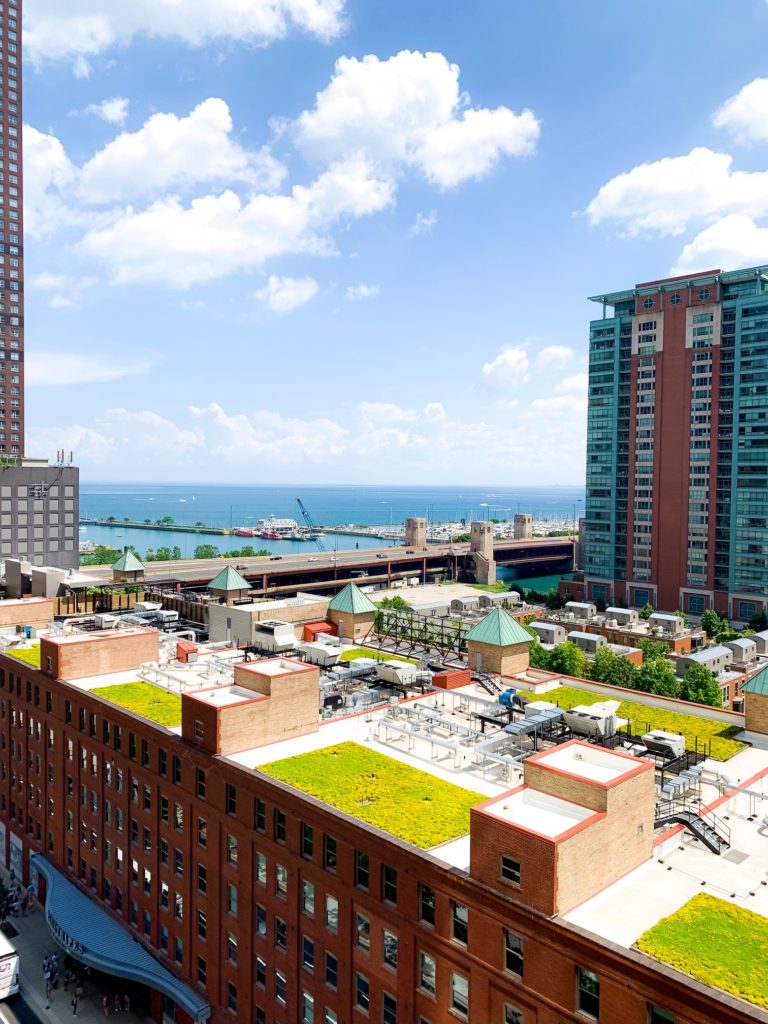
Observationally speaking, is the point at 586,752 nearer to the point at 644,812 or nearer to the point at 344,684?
the point at 644,812

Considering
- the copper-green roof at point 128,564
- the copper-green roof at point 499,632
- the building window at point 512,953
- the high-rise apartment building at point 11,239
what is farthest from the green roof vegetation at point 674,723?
the high-rise apartment building at point 11,239

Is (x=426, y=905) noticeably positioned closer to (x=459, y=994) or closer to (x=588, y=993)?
(x=459, y=994)

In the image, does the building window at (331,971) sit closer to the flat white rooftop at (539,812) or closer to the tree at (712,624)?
the flat white rooftop at (539,812)

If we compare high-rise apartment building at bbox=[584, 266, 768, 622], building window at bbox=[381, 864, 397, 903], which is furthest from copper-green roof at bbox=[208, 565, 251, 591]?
high-rise apartment building at bbox=[584, 266, 768, 622]

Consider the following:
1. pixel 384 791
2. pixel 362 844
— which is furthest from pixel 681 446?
pixel 362 844

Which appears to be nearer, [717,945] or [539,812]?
[717,945]

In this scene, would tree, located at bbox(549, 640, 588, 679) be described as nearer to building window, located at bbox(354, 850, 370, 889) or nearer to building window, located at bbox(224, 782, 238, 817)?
building window, located at bbox(224, 782, 238, 817)

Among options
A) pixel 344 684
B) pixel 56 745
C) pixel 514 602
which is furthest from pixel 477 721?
pixel 514 602
